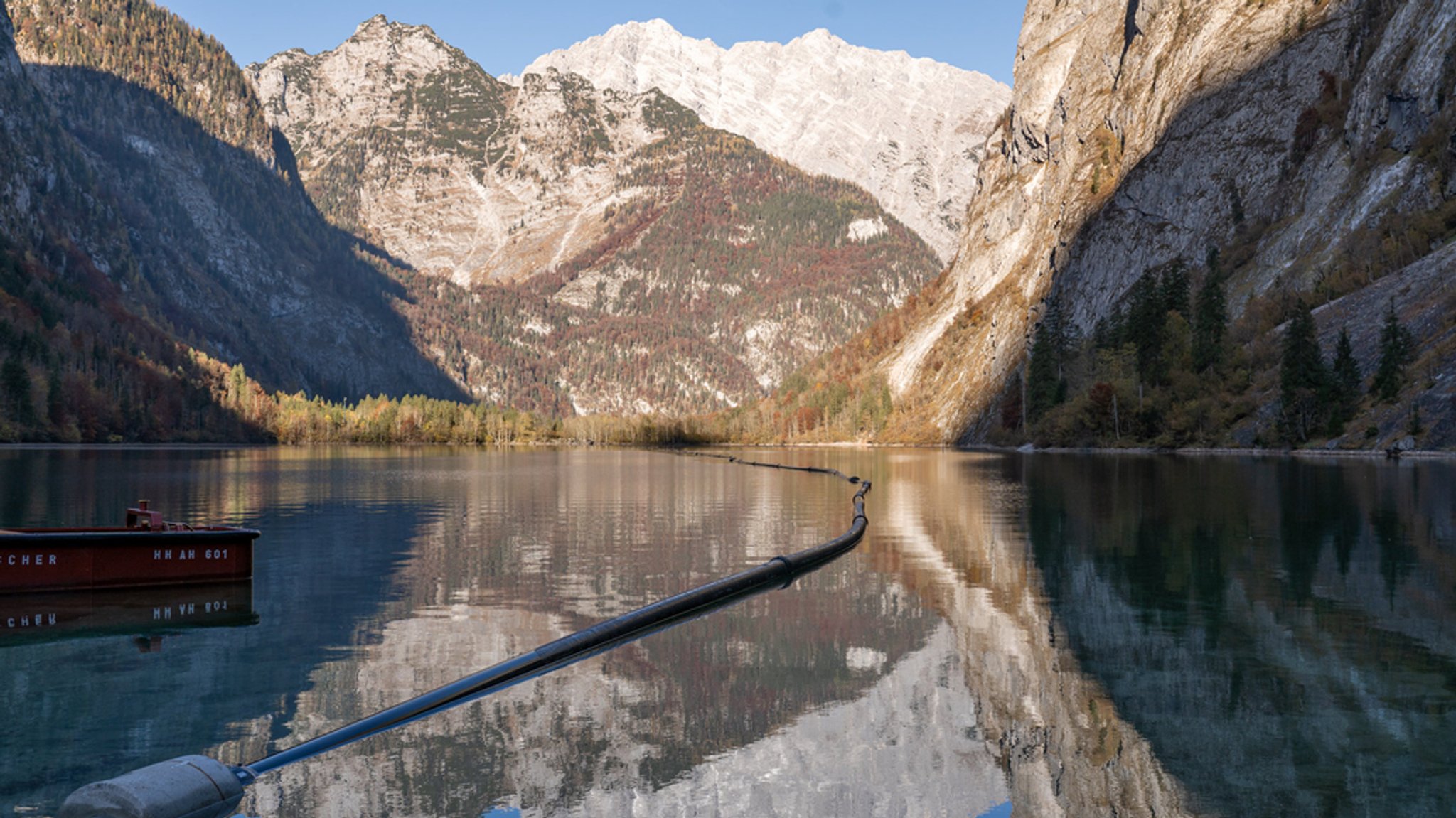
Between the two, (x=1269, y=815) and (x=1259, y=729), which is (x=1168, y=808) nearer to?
(x=1269, y=815)

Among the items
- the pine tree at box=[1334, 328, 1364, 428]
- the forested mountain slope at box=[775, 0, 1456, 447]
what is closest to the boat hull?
the forested mountain slope at box=[775, 0, 1456, 447]

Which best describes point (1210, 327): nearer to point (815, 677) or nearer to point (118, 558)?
point (815, 677)

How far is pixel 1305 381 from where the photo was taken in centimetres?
10625

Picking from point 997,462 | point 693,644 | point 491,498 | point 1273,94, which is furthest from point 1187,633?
point 1273,94

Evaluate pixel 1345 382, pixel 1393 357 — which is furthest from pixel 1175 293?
pixel 1393 357

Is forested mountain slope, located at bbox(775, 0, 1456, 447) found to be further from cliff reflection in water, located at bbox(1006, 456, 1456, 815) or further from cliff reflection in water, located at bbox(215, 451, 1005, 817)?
cliff reflection in water, located at bbox(215, 451, 1005, 817)

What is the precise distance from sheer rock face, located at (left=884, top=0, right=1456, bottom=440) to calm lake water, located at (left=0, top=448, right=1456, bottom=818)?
344ft

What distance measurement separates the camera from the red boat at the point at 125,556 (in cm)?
2598

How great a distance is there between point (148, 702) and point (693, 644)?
923 centimetres

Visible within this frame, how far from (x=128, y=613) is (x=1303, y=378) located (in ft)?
355

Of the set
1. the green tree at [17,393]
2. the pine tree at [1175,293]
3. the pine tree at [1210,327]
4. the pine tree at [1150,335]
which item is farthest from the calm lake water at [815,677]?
the green tree at [17,393]

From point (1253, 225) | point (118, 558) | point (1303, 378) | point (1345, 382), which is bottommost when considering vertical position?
point (118, 558)

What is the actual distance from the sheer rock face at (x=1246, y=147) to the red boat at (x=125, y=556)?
416ft

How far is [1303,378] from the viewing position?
348 ft
